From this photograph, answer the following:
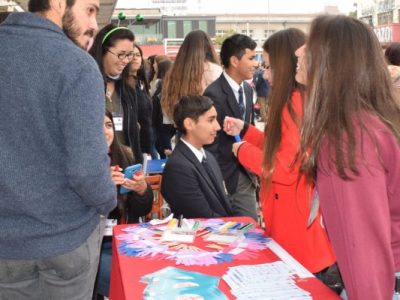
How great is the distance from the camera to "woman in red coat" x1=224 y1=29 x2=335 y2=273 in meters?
1.79

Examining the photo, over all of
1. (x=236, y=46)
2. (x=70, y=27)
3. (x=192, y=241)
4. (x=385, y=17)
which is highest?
(x=385, y=17)

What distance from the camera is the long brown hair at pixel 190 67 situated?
3.51 m

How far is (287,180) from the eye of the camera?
72.0 inches

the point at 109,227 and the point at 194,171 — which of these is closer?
the point at 109,227

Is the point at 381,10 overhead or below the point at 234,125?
overhead

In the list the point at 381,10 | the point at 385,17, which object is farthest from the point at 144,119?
the point at 381,10

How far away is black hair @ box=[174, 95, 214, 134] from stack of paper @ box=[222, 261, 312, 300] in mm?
1374

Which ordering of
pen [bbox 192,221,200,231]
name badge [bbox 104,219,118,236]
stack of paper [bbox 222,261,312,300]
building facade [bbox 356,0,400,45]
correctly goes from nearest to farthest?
stack of paper [bbox 222,261,312,300] → pen [bbox 192,221,200,231] → name badge [bbox 104,219,118,236] → building facade [bbox 356,0,400,45]

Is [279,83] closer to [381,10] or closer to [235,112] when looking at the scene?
[235,112]

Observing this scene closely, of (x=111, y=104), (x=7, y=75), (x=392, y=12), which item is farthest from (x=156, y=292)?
(x=392, y=12)

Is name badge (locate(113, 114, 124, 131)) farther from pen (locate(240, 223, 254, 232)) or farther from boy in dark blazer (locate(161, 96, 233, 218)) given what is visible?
pen (locate(240, 223, 254, 232))

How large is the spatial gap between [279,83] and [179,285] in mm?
925

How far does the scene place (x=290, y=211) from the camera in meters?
1.85

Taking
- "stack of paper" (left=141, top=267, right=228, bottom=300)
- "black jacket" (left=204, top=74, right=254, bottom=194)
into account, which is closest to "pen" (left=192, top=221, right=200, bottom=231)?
"stack of paper" (left=141, top=267, right=228, bottom=300)
